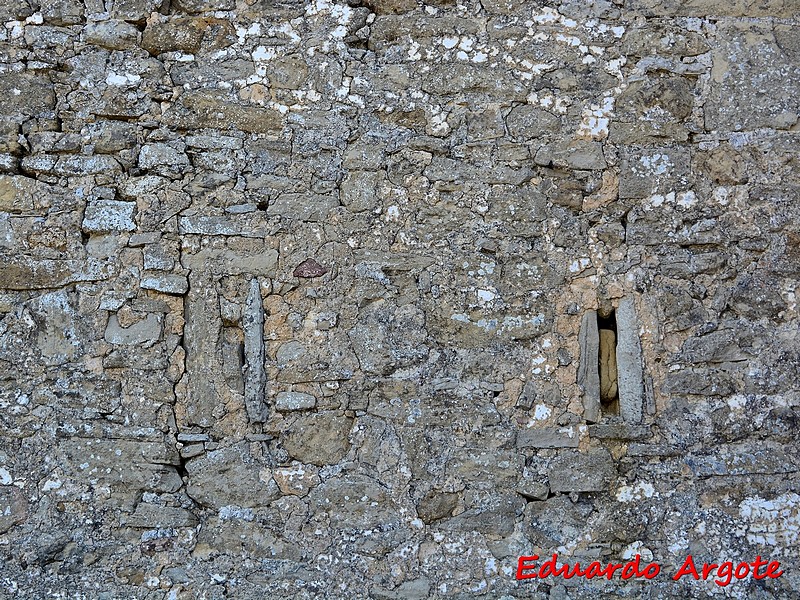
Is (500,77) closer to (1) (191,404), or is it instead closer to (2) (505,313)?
(2) (505,313)

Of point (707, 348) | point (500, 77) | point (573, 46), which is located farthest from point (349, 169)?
point (707, 348)

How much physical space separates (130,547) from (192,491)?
0.99 feet

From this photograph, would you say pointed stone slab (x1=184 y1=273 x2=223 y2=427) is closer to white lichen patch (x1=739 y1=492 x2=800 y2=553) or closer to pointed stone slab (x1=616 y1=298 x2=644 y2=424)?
pointed stone slab (x1=616 y1=298 x2=644 y2=424)

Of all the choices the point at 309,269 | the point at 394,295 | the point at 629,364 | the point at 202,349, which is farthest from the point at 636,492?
the point at 202,349

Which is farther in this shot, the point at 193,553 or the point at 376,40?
the point at 376,40

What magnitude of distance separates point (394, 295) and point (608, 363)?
872 millimetres

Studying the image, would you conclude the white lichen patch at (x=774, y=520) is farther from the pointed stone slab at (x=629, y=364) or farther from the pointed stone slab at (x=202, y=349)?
the pointed stone slab at (x=202, y=349)

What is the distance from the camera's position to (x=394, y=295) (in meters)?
2.81

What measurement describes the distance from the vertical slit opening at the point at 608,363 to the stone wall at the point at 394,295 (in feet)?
0.04

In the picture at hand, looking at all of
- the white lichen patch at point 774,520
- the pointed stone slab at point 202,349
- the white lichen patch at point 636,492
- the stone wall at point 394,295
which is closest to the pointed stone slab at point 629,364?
the stone wall at point 394,295

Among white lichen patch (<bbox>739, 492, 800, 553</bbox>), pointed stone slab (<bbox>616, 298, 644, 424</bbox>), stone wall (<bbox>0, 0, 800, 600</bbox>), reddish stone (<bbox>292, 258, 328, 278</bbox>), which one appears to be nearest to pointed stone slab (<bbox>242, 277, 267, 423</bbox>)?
stone wall (<bbox>0, 0, 800, 600</bbox>)

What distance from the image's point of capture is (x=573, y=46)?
114 inches

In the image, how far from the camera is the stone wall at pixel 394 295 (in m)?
2.72

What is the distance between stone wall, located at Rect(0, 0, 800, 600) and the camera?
2.72 meters
